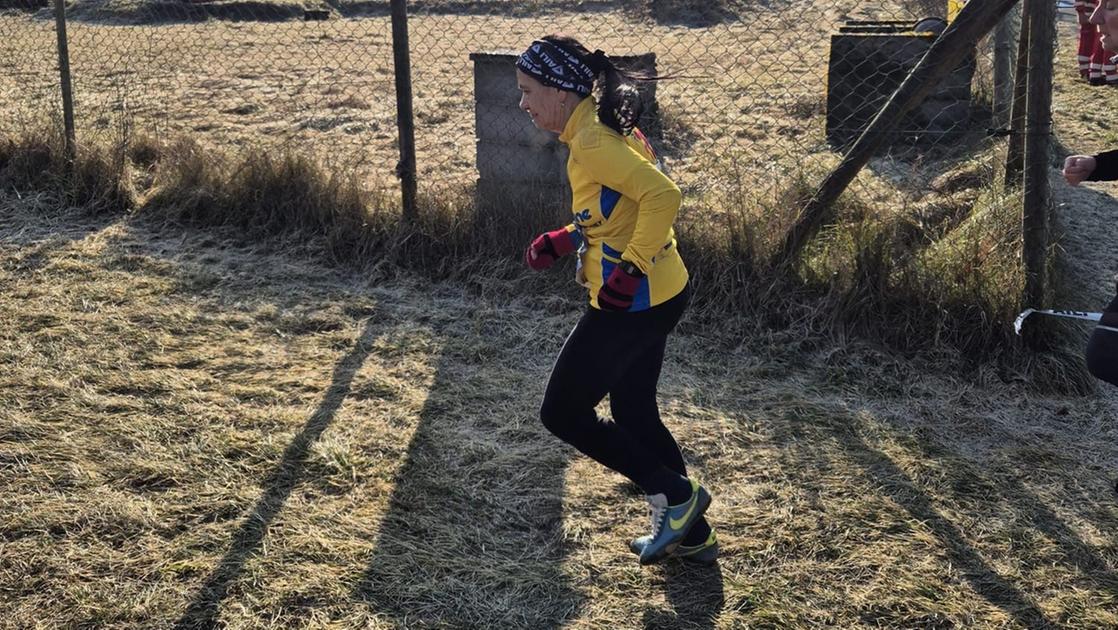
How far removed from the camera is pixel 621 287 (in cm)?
290

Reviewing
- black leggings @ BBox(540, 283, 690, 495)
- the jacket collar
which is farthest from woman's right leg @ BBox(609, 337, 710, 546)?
the jacket collar

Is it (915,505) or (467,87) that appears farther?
(467,87)

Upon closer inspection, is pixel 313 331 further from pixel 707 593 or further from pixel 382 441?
pixel 707 593

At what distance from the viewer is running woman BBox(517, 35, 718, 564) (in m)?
2.90

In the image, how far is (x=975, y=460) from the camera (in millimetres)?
3949

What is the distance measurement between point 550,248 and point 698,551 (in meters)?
1.08

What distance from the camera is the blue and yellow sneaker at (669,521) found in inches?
126

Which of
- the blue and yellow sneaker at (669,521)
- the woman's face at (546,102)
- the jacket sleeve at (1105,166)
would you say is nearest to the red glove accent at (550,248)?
the woman's face at (546,102)

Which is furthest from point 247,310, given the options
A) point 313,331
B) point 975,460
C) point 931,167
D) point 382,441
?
point 931,167

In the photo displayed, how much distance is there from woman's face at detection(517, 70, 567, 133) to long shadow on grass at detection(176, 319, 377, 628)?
165 centimetres

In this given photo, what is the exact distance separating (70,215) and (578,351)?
16.0 feet

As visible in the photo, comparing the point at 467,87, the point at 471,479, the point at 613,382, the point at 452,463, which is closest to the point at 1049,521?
the point at 613,382

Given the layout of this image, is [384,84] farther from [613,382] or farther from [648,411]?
[613,382]

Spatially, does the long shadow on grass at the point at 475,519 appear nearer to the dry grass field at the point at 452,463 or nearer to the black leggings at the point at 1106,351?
the dry grass field at the point at 452,463
